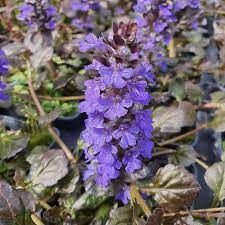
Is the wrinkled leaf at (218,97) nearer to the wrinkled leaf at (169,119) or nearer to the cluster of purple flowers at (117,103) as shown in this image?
the wrinkled leaf at (169,119)

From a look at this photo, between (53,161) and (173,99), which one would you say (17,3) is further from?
(53,161)

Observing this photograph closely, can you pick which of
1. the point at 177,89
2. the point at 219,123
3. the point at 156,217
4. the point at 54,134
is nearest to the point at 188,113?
the point at 219,123

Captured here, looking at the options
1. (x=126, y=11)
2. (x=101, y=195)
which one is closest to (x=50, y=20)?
(x=126, y=11)

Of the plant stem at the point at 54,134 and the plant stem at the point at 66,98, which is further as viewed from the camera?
the plant stem at the point at 66,98

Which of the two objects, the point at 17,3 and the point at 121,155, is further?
the point at 17,3

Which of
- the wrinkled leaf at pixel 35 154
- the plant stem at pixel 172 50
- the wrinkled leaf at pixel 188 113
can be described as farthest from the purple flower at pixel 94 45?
the plant stem at pixel 172 50

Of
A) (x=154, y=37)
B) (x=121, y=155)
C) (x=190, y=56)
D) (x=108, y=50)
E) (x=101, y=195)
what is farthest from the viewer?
(x=190, y=56)
